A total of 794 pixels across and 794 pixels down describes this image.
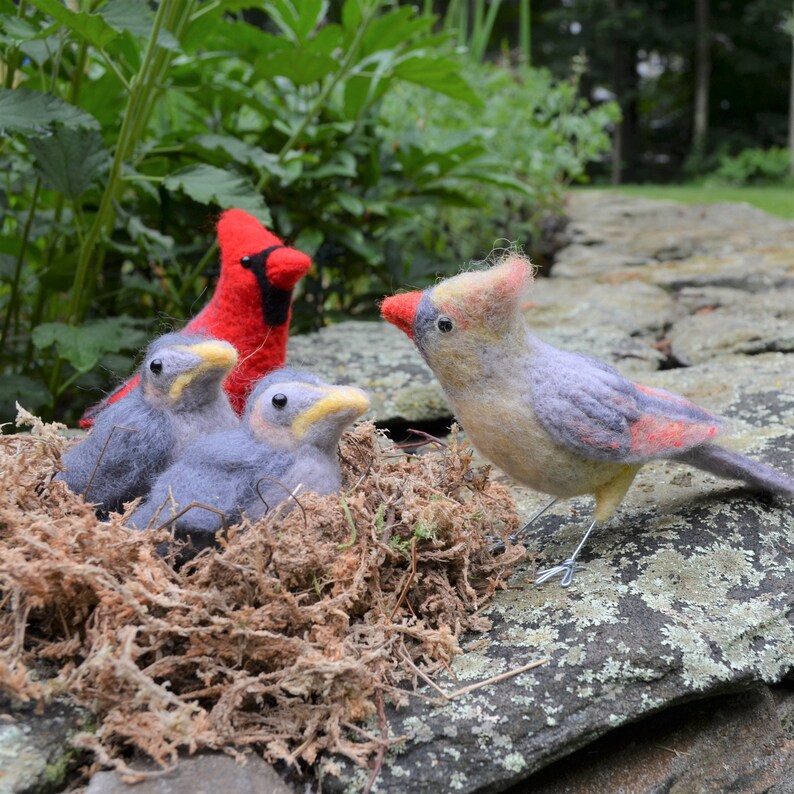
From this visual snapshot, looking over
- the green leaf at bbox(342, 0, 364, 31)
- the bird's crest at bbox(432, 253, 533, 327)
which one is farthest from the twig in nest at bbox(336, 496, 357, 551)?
the green leaf at bbox(342, 0, 364, 31)

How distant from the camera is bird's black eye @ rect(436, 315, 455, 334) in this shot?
1303mm

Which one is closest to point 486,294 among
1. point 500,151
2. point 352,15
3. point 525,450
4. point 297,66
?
point 525,450

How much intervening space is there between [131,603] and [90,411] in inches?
27.0

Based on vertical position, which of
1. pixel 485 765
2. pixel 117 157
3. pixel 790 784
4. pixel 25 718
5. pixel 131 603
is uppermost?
pixel 117 157

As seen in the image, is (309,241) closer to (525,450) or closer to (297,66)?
(297,66)

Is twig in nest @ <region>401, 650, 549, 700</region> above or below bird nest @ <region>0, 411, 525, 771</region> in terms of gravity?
below

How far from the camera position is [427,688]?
1.14m

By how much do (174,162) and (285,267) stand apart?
133cm

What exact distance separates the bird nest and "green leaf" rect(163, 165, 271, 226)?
84cm

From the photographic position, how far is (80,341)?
1.94 meters

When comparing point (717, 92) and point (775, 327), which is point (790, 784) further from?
point (717, 92)

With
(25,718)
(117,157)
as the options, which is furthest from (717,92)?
(25,718)

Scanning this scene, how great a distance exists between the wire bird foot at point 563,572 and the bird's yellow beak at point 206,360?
595 mm

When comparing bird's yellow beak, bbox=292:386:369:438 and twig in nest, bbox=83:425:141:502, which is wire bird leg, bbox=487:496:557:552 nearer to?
bird's yellow beak, bbox=292:386:369:438
